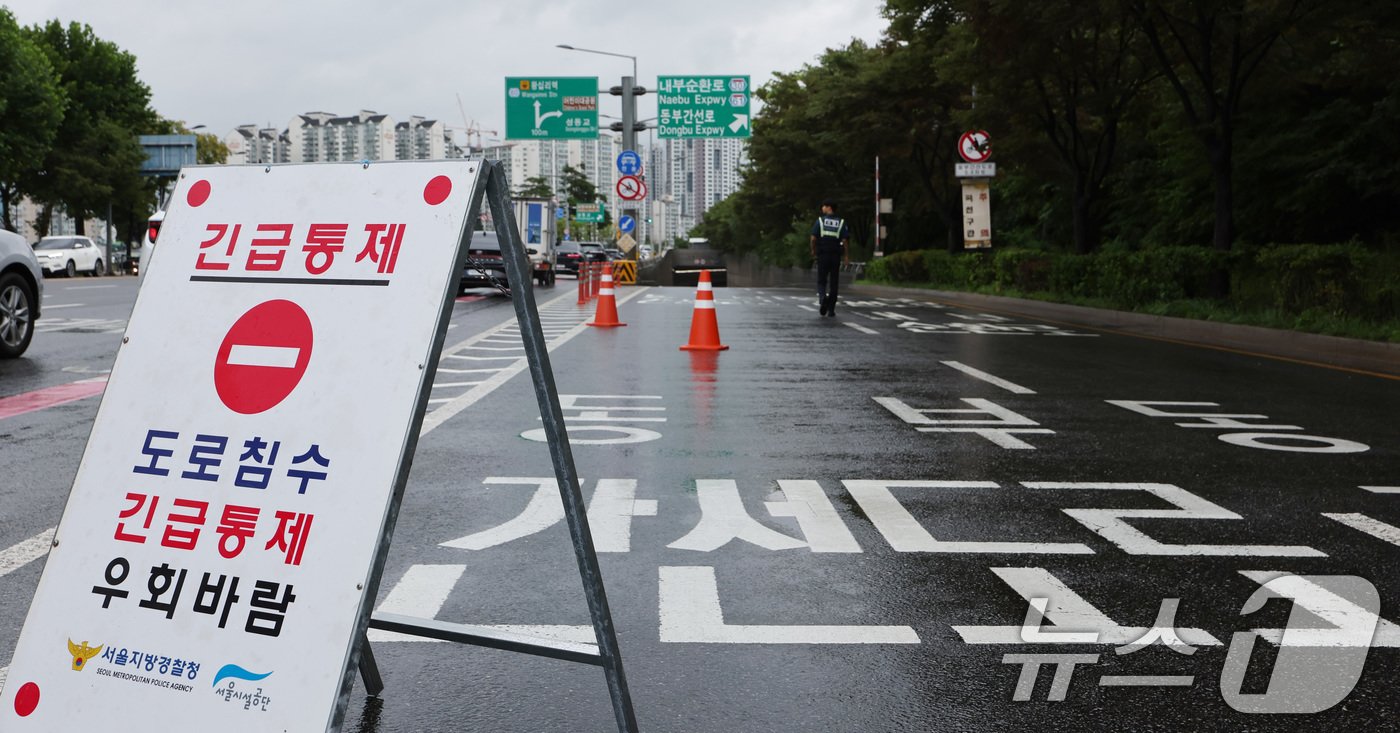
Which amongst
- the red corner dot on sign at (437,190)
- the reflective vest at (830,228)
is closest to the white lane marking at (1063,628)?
the red corner dot on sign at (437,190)

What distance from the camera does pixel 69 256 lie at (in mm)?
44438

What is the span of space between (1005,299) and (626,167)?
17.9m

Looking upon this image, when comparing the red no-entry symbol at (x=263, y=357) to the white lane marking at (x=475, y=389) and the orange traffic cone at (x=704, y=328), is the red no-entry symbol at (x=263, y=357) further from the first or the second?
the orange traffic cone at (x=704, y=328)

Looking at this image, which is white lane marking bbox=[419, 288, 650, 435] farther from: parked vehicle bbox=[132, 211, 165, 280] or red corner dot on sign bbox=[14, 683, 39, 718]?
red corner dot on sign bbox=[14, 683, 39, 718]

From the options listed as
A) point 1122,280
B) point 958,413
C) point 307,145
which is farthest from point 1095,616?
point 307,145

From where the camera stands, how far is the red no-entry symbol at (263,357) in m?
2.87

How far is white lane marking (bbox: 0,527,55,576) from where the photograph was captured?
186 inches

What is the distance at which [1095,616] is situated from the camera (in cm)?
419

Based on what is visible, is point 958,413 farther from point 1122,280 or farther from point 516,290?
point 1122,280

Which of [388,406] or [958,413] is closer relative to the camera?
[388,406]

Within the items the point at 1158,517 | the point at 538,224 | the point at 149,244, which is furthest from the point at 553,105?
the point at 1158,517

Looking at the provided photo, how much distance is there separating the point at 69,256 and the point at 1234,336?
128 feet

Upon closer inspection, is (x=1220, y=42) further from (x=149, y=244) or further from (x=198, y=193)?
(x=198, y=193)

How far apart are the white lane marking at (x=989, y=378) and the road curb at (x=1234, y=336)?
3680 mm
